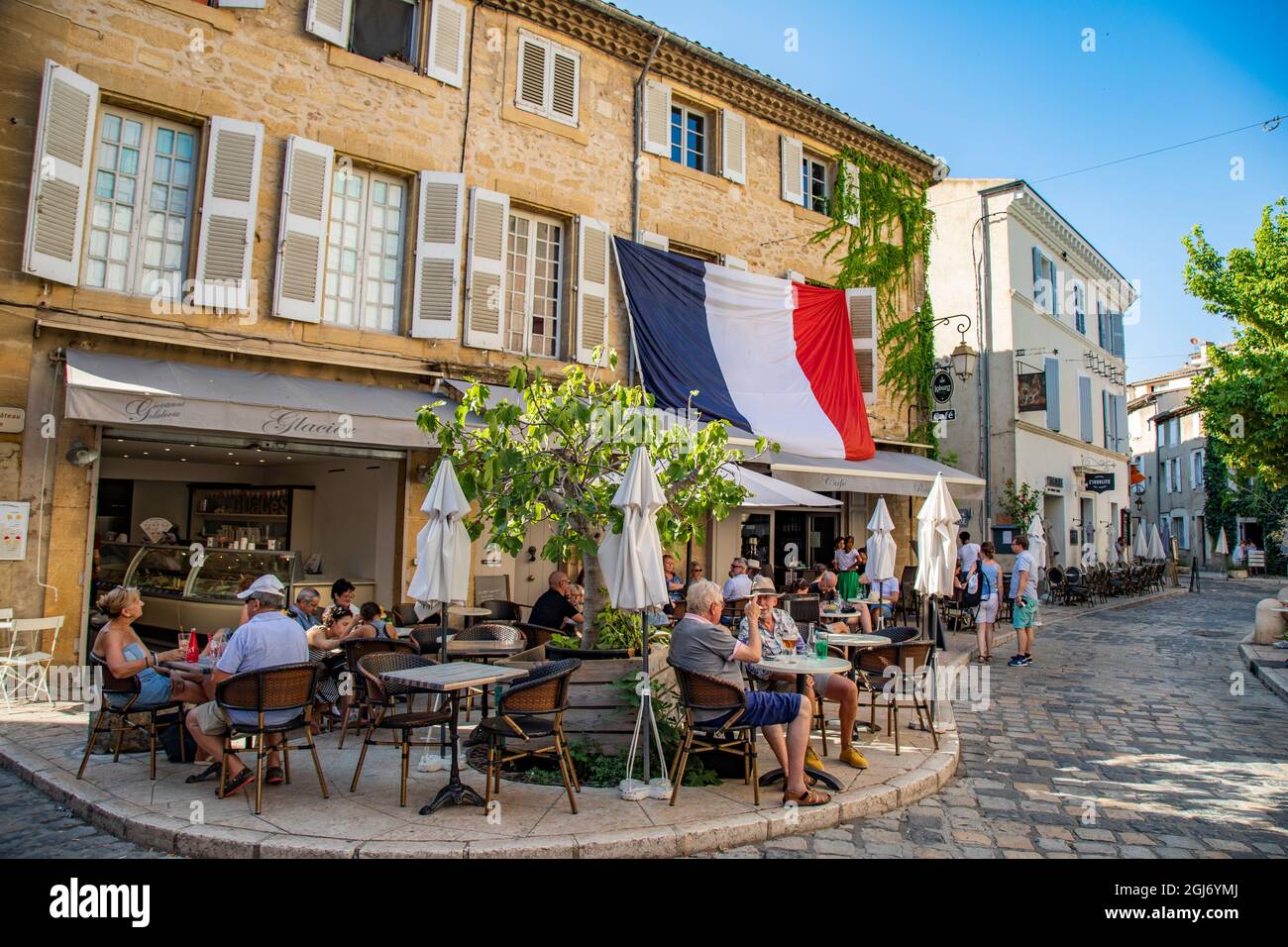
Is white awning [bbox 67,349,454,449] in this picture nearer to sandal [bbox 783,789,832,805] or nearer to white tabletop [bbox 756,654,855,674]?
white tabletop [bbox 756,654,855,674]

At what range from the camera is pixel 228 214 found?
9242mm

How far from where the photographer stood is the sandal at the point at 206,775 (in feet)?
17.5

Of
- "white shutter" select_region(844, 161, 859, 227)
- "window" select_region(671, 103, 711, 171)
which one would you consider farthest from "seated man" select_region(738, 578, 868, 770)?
"white shutter" select_region(844, 161, 859, 227)

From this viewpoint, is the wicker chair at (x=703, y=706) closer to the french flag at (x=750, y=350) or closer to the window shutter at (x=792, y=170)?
the french flag at (x=750, y=350)

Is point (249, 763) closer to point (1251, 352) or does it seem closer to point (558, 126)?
point (558, 126)

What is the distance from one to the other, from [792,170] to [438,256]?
7.50 metres

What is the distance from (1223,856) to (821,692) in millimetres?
2632

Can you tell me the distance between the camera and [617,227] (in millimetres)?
12820

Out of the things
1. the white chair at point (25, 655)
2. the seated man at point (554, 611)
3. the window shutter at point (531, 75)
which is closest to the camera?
the white chair at point (25, 655)

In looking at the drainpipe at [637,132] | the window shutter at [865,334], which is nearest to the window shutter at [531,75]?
the drainpipe at [637,132]

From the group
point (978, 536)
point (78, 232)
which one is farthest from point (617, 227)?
point (978, 536)

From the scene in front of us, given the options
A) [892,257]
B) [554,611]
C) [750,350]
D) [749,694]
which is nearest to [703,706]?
[749,694]

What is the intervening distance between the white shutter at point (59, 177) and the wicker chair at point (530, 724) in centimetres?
657

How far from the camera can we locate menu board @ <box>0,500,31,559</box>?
7.71m
